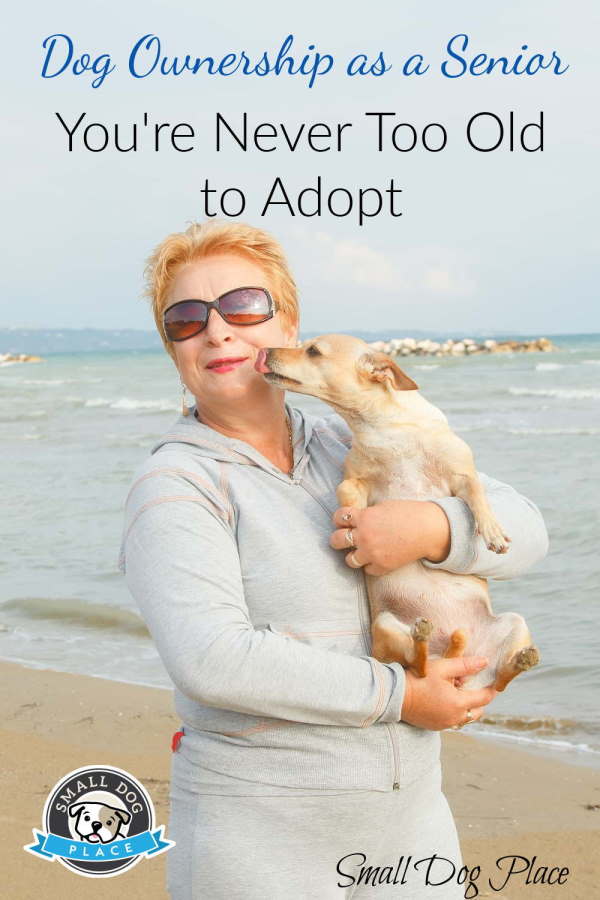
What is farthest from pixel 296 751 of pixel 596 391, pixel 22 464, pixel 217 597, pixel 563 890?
pixel 596 391

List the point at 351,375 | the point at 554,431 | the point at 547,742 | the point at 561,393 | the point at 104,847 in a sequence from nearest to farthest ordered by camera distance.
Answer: the point at 104,847 → the point at 351,375 → the point at 547,742 → the point at 554,431 → the point at 561,393

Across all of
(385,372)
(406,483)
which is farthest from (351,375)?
(406,483)

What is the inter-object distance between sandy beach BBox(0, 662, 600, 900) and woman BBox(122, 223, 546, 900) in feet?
5.56

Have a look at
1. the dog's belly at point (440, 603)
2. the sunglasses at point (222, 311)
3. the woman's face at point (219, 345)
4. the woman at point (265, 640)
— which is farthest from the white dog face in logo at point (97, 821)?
the sunglasses at point (222, 311)

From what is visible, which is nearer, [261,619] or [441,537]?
[261,619]

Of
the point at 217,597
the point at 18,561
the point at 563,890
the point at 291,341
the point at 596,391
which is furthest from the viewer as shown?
the point at 596,391

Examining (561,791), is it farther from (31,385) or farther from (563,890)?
(31,385)

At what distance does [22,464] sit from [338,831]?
1177 cm

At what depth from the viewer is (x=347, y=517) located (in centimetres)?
196

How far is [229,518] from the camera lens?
6.16 feet

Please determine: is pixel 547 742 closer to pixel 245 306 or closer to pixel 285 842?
pixel 285 842

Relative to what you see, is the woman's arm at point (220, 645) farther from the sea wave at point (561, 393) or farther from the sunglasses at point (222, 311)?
the sea wave at point (561, 393)

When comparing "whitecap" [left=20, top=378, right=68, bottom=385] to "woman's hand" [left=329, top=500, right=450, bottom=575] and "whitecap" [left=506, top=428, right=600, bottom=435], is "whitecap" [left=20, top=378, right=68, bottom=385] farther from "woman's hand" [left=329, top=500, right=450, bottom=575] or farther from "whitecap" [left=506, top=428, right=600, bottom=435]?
"woman's hand" [left=329, top=500, right=450, bottom=575]

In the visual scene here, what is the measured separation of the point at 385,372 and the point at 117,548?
5.52 m
